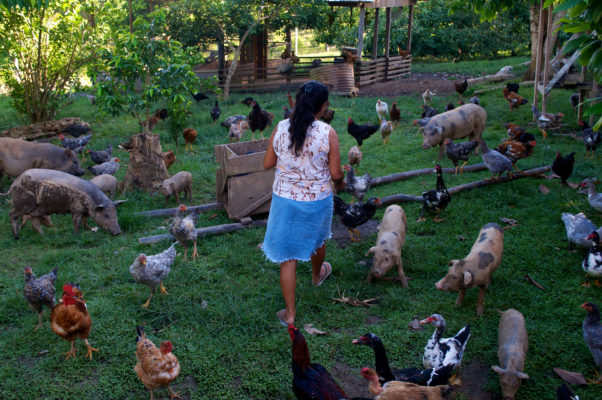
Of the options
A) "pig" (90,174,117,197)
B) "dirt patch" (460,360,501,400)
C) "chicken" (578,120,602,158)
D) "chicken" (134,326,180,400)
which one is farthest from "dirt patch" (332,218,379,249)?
"chicken" (578,120,602,158)

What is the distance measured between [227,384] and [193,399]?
0.32 meters

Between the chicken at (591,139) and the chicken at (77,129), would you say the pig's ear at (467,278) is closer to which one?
the chicken at (591,139)

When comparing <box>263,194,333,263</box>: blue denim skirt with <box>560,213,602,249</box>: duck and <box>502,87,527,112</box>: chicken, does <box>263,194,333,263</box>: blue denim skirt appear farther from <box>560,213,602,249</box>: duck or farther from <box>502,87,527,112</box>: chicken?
<box>502,87,527,112</box>: chicken

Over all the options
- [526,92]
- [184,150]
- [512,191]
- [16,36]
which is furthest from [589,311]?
[16,36]

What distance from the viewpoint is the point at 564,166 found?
820 cm

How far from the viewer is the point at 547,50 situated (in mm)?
11180

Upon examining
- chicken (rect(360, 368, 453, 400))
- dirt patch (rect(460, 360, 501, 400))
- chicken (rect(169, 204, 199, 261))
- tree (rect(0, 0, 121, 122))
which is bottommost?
dirt patch (rect(460, 360, 501, 400))

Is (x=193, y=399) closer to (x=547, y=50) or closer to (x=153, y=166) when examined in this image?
(x=153, y=166)

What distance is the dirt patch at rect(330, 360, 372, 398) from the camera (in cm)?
407

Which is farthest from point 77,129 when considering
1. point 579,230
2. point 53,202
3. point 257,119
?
point 579,230

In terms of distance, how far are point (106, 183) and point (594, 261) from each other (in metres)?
8.01

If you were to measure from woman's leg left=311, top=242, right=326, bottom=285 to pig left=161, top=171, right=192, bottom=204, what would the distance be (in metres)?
3.71

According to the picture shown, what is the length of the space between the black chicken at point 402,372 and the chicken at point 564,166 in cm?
578

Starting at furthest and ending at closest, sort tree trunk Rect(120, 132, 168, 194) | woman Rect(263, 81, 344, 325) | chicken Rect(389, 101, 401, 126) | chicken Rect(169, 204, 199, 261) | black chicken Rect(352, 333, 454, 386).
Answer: chicken Rect(389, 101, 401, 126) → tree trunk Rect(120, 132, 168, 194) → chicken Rect(169, 204, 199, 261) → woman Rect(263, 81, 344, 325) → black chicken Rect(352, 333, 454, 386)
